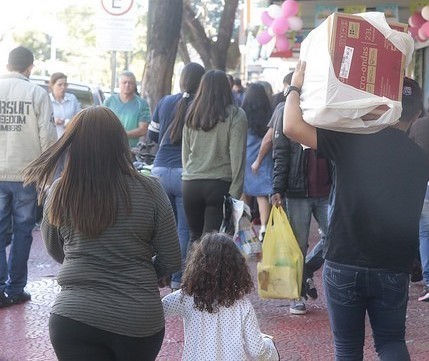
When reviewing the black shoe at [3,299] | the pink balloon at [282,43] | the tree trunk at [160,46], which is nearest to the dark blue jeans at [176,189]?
the black shoe at [3,299]

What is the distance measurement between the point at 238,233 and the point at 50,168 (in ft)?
10.8

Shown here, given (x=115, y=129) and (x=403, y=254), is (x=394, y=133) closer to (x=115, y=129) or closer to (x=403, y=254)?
(x=403, y=254)

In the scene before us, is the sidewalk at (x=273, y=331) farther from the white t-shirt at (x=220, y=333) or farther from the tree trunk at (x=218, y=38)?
the tree trunk at (x=218, y=38)

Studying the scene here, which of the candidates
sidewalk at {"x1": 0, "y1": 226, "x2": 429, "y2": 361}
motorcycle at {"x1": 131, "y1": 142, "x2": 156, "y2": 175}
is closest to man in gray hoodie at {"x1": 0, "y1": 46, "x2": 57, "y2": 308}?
sidewalk at {"x1": 0, "y1": 226, "x2": 429, "y2": 361}

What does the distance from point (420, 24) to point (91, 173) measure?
970 centimetres

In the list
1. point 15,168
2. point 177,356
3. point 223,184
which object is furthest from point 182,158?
point 177,356

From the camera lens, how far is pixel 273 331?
6570mm

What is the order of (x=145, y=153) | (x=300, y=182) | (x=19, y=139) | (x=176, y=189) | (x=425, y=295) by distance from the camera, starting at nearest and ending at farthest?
(x=300, y=182), (x=19, y=139), (x=176, y=189), (x=425, y=295), (x=145, y=153)

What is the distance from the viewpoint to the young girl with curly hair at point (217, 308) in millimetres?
4129

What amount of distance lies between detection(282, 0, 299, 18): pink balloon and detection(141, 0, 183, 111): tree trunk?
172 centimetres

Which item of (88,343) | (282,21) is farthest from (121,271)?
(282,21)

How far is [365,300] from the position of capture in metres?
3.99

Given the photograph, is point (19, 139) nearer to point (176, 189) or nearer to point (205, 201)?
point (176, 189)

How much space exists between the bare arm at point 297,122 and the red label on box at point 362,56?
0.84ft
